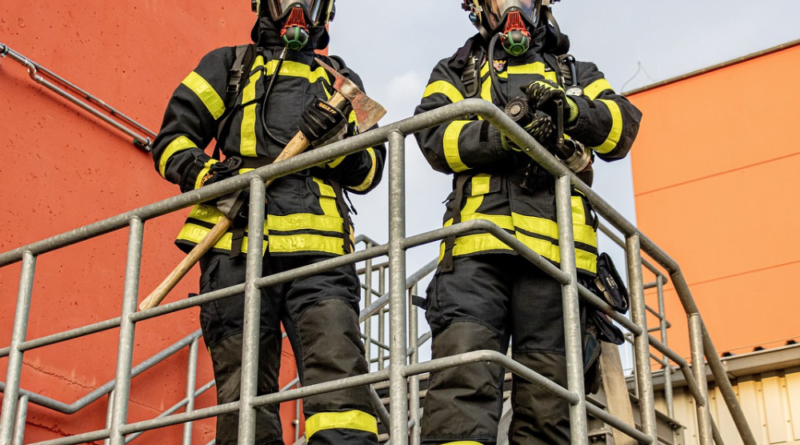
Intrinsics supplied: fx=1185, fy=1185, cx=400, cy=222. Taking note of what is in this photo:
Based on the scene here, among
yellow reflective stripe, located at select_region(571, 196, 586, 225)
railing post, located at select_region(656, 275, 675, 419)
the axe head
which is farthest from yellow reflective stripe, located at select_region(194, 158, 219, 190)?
railing post, located at select_region(656, 275, 675, 419)

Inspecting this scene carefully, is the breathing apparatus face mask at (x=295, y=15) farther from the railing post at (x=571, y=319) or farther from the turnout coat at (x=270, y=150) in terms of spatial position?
the railing post at (x=571, y=319)

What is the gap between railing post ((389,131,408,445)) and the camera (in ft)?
11.4

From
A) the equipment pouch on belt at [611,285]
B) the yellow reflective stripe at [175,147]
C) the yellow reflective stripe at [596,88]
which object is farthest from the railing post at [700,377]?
the yellow reflective stripe at [175,147]

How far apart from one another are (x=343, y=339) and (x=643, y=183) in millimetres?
7489

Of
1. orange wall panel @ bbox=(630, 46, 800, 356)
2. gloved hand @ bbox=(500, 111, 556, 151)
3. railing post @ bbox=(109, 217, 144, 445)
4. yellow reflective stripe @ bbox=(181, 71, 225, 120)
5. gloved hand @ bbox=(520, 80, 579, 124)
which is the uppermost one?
orange wall panel @ bbox=(630, 46, 800, 356)

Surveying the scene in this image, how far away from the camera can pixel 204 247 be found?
4730 mm

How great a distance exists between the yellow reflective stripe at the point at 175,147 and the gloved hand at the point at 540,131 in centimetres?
136

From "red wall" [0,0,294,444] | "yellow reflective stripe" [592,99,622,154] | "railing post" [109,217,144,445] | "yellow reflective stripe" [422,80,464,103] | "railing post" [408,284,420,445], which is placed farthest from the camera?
"railing post" [408,284,420,445]

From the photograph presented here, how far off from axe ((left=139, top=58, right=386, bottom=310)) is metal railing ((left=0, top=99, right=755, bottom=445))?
236 millimetres

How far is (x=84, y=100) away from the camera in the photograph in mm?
6590

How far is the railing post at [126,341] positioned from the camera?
4.21 metres

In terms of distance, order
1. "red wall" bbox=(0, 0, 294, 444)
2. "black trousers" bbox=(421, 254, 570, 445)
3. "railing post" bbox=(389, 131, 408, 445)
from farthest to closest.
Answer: "red wall" bbox=(0, 0, 294, 444), "black trousers" bbox=(421, 254, 570, 445), "railing post" bbox=(389, 131, 408, 445)

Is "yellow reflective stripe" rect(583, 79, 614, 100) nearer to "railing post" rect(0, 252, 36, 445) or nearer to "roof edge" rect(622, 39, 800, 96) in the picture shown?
"railing post" rect(0, 252, 36, 445)

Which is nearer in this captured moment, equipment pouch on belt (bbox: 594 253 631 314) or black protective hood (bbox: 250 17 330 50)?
equipment pouch on belt (bbox: 594 253 631 314)
